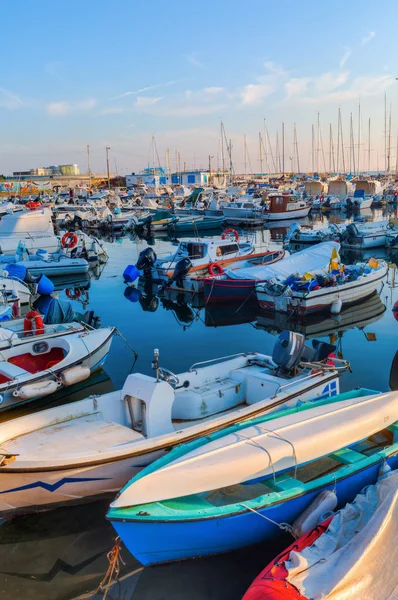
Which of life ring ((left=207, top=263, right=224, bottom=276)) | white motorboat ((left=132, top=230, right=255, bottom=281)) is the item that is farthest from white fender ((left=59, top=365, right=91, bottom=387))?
life ring ((left=207, top=263, right=224, bottom=276))

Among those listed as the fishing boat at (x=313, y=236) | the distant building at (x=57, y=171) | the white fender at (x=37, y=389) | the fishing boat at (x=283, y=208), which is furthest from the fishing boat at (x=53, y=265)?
the distant building at (x=57, y=171)

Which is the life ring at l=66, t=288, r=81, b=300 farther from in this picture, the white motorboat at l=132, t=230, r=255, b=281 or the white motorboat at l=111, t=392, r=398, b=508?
the white motorboat at l=111, t=392, r=398, b=508

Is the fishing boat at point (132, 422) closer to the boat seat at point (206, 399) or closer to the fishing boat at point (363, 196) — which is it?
the boat seat at point (206, 399)

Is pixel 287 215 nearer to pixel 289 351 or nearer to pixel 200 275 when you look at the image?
pixel 200 275

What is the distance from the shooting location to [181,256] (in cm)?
2256

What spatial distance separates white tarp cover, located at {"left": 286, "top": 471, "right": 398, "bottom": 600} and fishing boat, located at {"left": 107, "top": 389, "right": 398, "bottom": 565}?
756 mm

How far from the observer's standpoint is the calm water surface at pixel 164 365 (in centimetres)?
597

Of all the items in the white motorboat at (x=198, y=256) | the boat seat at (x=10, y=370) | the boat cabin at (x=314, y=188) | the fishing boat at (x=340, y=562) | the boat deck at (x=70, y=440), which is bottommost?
the fishing boat at (x=340, y=562)

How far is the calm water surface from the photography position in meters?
5.97

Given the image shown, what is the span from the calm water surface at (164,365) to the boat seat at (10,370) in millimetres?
1113

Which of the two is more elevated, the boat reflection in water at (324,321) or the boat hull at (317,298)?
the boat hull at (317,298)

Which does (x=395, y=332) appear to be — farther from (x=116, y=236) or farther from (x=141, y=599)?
(x=116, y=236)

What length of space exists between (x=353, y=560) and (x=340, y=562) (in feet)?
0.42

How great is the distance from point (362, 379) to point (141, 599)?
7.53m
